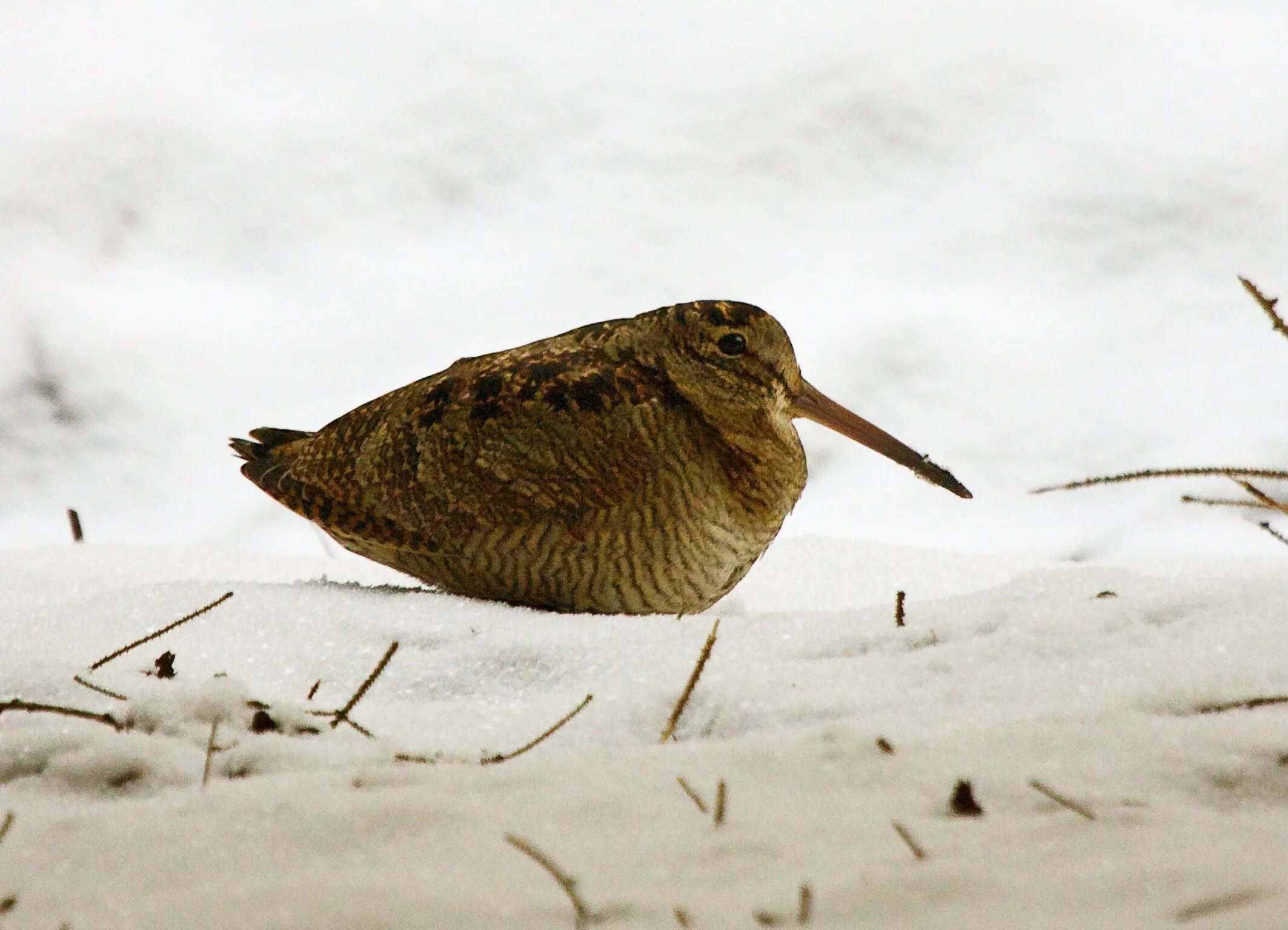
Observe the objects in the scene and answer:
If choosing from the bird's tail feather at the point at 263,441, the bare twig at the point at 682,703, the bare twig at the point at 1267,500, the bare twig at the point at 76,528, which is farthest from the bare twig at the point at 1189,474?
the bare twig at the point at 76,528

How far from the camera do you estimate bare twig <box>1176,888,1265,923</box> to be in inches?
29.1

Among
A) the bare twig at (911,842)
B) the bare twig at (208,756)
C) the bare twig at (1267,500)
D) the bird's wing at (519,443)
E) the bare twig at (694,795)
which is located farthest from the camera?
the bird's wing at (519,443)

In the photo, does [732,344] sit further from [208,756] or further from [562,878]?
[562,878]

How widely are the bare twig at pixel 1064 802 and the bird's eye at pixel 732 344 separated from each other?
1.44m

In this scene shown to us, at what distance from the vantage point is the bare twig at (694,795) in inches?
38.6

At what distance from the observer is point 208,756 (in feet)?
3.69

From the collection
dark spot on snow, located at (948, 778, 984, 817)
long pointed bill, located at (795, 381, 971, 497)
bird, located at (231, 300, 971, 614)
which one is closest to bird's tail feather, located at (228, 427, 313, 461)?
bird, located at (231, 300, 971, 614)

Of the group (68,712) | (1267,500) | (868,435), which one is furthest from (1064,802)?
(868,435)

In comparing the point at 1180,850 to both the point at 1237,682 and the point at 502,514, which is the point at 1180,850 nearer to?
the point at 1237,682

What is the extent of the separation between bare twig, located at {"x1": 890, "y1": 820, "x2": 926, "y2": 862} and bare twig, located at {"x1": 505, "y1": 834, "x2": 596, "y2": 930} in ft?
0.72

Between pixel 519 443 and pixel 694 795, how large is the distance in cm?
126

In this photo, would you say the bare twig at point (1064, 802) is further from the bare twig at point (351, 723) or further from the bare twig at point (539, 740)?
the bare twig at point (351, 723)

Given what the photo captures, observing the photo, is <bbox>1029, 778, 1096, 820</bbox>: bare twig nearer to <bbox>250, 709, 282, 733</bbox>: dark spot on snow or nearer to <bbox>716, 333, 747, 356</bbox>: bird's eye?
<bbox>250, 709, 282, 733</bbox>: dark spot on snow

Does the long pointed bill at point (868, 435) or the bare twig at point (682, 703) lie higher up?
the long pointed bill at point (868, 435)
